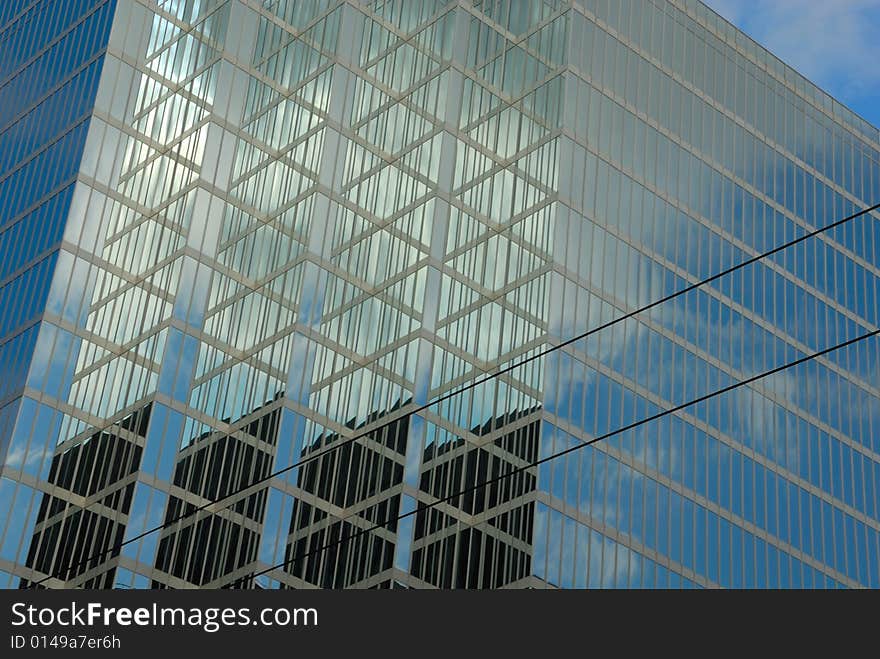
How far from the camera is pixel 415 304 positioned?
83.3 metres

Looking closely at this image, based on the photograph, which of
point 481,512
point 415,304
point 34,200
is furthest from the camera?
point 415,304

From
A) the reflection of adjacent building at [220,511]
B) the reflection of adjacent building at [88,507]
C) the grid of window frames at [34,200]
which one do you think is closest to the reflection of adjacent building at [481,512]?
the reflection of adjacent building at [220,511]

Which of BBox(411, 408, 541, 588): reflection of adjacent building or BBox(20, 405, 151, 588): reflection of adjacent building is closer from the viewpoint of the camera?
BBox(411, 408, 541, 588): reflection of adjacent building

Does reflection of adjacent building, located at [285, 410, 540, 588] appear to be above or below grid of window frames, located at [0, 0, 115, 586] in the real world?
below

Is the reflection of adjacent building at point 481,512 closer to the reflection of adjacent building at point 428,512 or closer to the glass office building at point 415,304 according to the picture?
the reflection of adjacent building at point 428,512

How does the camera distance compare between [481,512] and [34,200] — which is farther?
[34,200]

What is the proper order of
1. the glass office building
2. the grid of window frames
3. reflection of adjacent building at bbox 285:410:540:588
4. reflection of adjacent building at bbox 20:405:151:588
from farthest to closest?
1. the glass office building
2. the grid of window frames
3. reflection of adjacent building at bbox 20:405:151:588
4. reflection of adjacent building at bbox 285:410:540:588

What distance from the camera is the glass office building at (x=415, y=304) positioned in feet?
247

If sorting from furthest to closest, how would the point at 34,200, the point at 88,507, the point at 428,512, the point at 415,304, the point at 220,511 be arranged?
1. the point at 415,304
2. the point at 34,200
3. the point at 220,511
4. the point at 428,512
5. the point at 88,507

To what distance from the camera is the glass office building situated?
75.4 meters

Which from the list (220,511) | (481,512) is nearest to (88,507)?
(220,511)

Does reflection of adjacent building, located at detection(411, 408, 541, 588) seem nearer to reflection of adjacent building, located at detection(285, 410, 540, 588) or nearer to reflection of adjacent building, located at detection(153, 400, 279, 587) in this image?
reflection of adjacent building, located at detection(285, 410, 540, 588)

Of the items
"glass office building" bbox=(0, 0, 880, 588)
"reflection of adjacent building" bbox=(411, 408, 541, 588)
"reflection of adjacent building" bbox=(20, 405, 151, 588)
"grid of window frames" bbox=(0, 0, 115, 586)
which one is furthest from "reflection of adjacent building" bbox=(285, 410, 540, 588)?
"grid of window frames" bbox=(0, 0, 115, 586)

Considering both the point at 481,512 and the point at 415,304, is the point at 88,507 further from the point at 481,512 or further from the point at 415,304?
the point at 415,304
